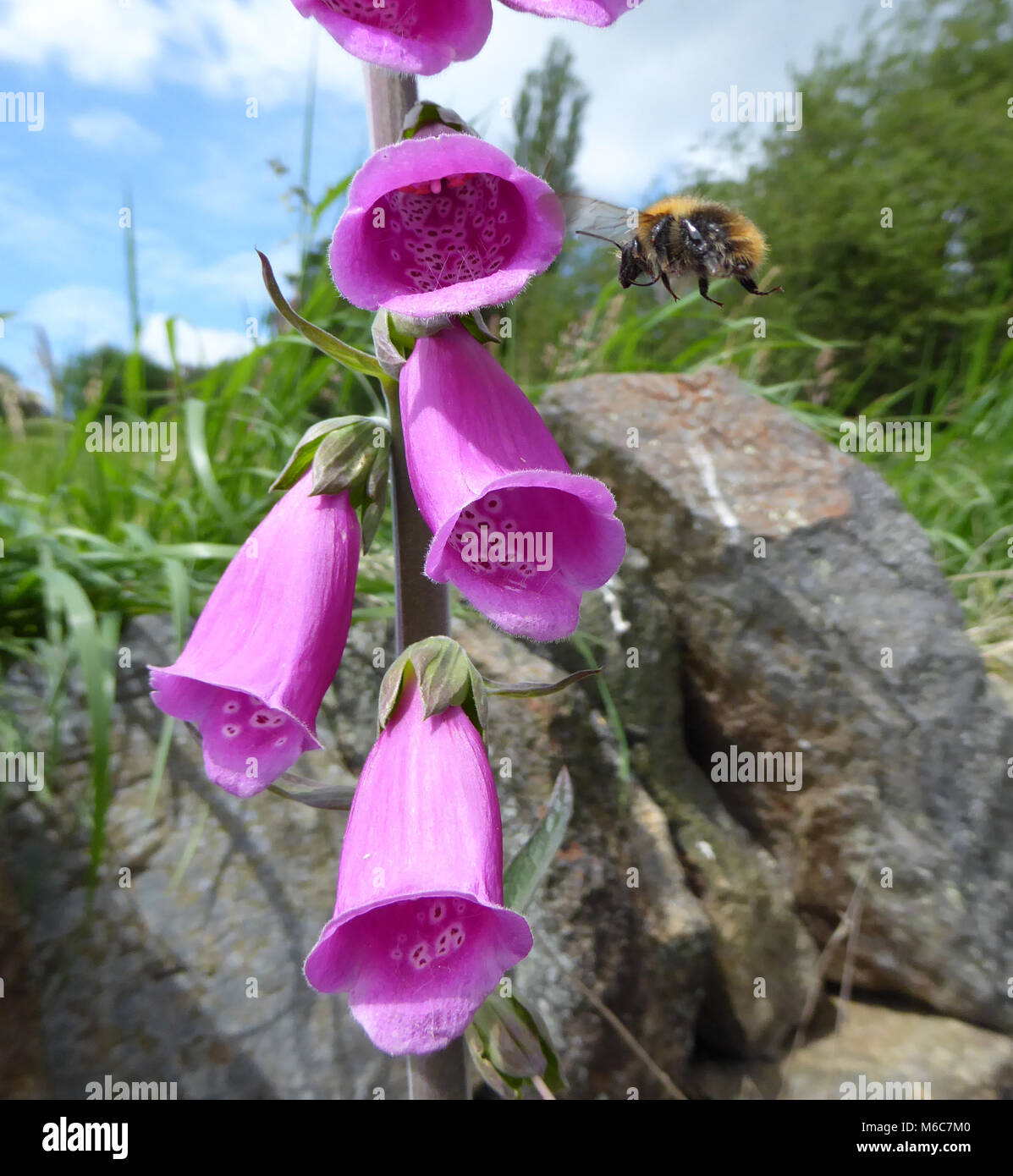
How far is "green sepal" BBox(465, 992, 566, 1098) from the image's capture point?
643 millimetres

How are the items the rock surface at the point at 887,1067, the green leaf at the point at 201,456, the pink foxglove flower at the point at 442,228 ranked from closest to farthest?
the pink foxglove flower at the point at 442,228
the green leaf at the point at 201,456
the rock surface at the point at 887,1067

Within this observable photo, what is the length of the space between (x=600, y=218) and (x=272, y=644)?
0.53 m

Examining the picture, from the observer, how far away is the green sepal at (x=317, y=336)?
539mm

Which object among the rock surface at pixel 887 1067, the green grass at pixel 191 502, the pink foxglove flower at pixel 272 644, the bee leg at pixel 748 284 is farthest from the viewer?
Answer: the rock surface at pixel 887 1067

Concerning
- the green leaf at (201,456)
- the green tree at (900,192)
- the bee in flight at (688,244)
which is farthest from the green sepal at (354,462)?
the green tree at (900,192)

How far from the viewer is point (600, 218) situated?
787mm

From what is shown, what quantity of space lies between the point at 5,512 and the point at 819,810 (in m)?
1.86

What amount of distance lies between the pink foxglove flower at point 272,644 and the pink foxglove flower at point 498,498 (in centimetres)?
11

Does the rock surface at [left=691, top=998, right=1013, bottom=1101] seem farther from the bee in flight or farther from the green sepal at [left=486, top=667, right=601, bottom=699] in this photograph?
the bee in flight

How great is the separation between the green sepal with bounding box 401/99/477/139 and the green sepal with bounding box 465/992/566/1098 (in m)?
0.67

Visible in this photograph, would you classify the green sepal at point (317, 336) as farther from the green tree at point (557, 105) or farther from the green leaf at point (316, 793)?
the green tree at point (557, 105)

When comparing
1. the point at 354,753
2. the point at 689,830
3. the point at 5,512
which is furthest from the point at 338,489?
the point at 689,830

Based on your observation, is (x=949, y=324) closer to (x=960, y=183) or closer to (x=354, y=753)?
(x=960, y=183)
